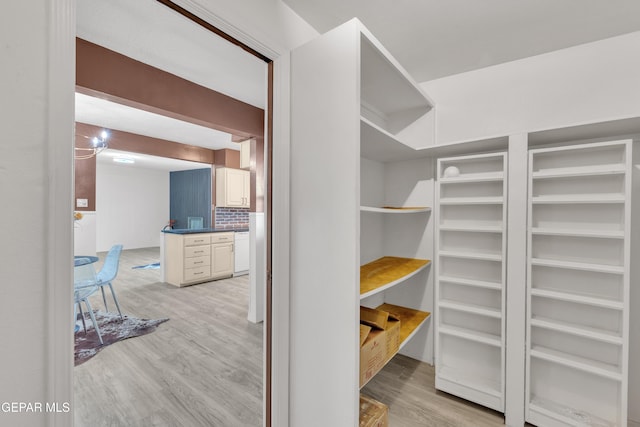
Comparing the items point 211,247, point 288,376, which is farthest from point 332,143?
point 211,247

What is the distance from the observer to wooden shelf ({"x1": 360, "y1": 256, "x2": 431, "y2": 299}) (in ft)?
4.88

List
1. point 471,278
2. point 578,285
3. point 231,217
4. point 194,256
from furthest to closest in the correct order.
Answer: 1. point 231,217
2. point 194,256
3. point 471,278
4. point 578,285

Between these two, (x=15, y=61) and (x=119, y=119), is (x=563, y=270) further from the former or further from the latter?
(x=119, y=119)

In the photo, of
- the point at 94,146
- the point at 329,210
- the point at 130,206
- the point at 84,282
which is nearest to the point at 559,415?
the point at 329,210

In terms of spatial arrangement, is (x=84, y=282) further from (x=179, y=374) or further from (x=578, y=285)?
(x=578, y=285)

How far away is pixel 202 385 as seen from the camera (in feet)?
6.79

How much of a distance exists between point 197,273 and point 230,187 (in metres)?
1.97

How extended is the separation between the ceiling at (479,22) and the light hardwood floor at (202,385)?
8.09 feet

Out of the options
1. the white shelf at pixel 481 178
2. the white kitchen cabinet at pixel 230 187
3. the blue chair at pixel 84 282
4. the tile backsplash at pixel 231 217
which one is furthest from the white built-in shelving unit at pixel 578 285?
the tile backsplash at pixel 231 217

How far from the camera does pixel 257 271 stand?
10.6 ft

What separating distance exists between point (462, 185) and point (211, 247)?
4.35m

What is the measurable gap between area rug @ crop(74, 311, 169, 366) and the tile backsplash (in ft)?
9.89

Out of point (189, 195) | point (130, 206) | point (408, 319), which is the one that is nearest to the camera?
point (408, 319)

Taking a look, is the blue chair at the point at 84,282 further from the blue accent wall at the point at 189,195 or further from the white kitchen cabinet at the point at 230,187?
the blue accent wall at the point at 189,195
